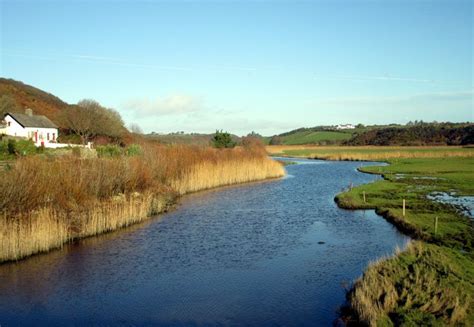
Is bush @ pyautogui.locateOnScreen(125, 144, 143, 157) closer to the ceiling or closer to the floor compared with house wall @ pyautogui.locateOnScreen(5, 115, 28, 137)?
closer to the floor

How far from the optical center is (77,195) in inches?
802

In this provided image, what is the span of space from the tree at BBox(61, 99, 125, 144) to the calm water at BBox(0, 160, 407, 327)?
3950cm

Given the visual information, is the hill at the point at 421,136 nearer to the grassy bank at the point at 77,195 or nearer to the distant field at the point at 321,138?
the distant field at the point at 321,138

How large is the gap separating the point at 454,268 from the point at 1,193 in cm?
1502

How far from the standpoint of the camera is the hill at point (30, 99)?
266ft

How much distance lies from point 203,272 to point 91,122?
49.7 metres

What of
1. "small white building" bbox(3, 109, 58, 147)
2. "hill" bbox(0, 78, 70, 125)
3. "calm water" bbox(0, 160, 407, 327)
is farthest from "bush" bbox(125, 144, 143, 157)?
"hill" bbox(0, 78, 70, 125)

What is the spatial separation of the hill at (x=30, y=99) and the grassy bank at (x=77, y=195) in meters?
53.3

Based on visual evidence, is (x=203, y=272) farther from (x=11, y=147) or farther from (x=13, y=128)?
(x=13, y=128)

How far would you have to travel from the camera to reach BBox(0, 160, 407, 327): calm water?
11.6 m

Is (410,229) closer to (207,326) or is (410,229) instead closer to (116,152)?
(207,326)

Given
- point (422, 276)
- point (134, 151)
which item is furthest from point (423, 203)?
point (134, 151)

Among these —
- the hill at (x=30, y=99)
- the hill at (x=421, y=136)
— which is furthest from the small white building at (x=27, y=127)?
the hill at (x=421, y=136)

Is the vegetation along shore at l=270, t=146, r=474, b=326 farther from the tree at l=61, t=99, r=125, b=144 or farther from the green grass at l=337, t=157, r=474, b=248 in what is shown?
the tree at l=61, t=99, r=125, b=144
